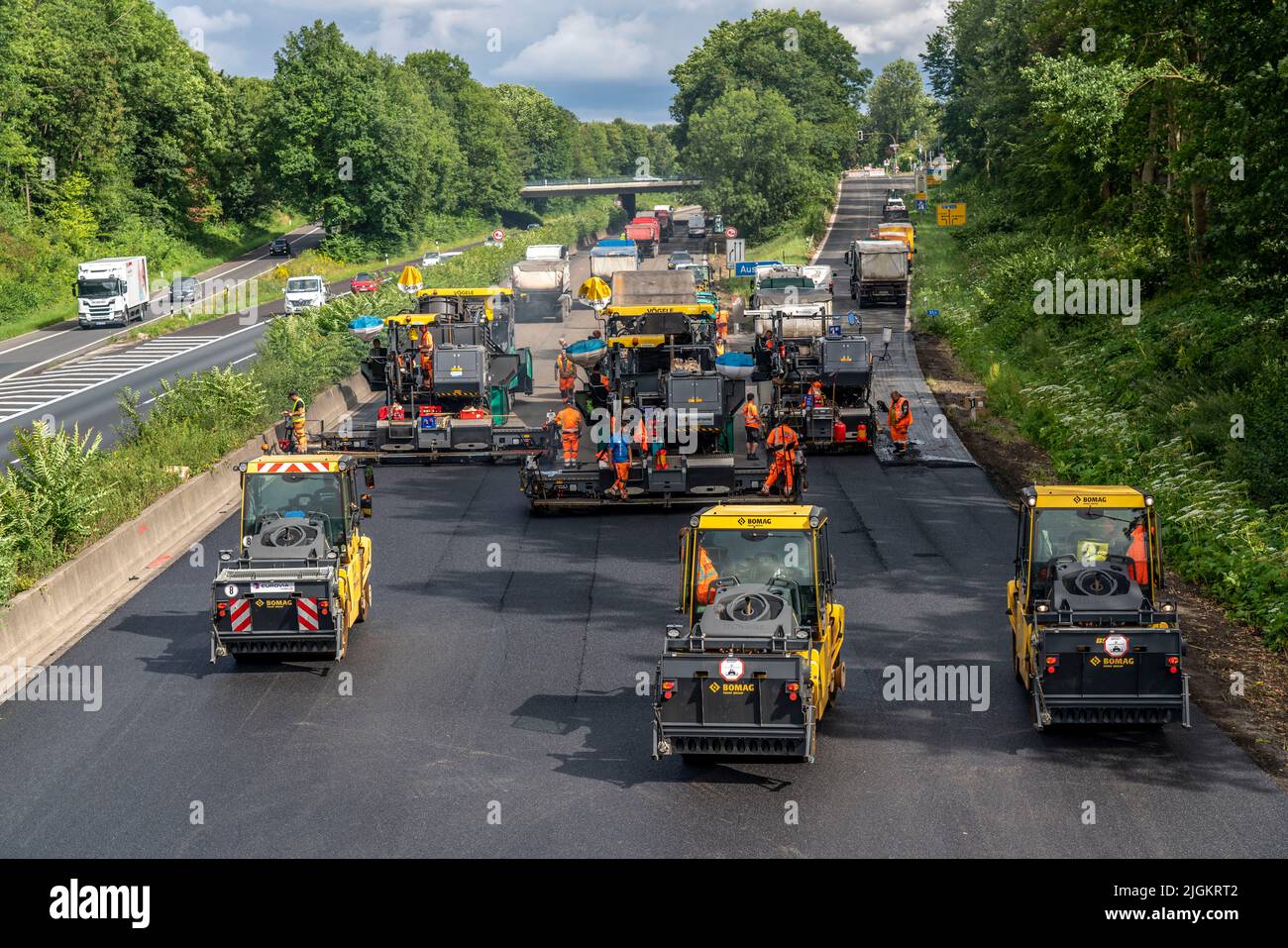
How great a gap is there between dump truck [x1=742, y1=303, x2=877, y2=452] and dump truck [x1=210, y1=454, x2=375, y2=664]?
478 inches

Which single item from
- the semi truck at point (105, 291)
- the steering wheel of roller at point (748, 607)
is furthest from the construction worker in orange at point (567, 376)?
the semi truck at point (105, 291)

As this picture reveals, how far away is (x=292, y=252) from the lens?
94.8m

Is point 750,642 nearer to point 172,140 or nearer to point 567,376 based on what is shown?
point 567,376

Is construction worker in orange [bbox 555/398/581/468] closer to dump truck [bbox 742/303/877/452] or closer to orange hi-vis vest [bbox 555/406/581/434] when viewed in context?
orange hi-vis vest [bbox 555/406/581/434]

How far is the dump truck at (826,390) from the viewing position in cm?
2978

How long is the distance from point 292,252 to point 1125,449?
7711 cm

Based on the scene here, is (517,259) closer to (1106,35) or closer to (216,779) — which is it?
(1106,35)

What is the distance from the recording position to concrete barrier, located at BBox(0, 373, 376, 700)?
17.2 m

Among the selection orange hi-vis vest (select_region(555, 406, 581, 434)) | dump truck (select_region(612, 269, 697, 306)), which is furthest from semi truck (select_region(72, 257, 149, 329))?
orange hi-vis vest (select_region(555, 406, 581, 434))

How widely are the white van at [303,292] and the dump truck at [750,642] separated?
50112mm

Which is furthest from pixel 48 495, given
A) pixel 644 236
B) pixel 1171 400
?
pixel 644 236

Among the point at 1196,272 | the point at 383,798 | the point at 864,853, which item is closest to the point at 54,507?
the point at 383,798

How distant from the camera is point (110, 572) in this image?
67.4 ft

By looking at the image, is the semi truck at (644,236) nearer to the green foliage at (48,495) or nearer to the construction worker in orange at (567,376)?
the construction worker in orange at (567,376)
